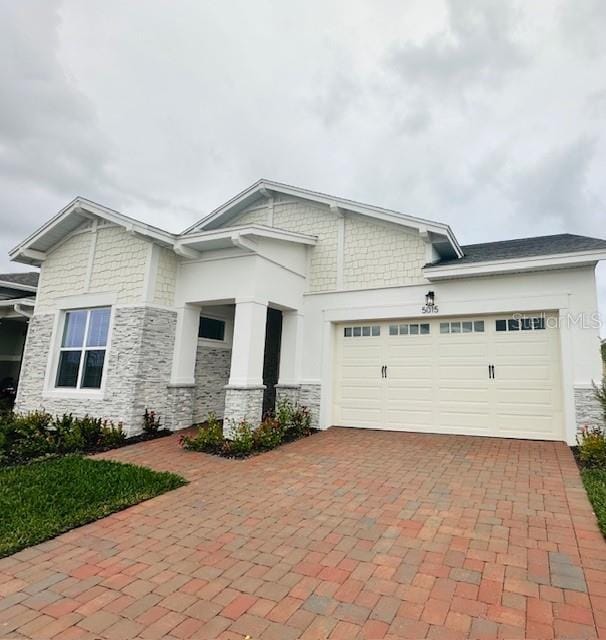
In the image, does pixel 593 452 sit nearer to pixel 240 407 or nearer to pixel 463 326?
pixel 463 326

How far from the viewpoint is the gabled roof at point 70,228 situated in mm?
8766

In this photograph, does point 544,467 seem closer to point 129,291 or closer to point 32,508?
point 32,508

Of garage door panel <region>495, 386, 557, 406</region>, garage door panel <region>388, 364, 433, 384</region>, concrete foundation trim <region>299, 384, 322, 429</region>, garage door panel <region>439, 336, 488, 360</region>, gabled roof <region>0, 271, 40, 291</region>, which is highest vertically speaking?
gabled roof <region>0, 271, 40, 291</region>

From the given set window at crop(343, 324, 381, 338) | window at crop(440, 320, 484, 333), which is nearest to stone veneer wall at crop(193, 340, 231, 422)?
window at crop(343, 324, 381, 338)

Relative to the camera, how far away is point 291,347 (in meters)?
9.90

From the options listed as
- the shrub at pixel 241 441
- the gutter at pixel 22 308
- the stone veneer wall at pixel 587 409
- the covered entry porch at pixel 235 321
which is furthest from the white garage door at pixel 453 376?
the gutter at pixel 22 308

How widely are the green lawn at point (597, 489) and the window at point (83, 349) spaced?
9.32 m

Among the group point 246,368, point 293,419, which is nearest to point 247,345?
point 246,368

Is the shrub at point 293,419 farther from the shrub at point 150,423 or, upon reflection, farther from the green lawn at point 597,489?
the green lawn at point 597,489

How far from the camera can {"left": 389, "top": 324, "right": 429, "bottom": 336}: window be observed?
9.02 metres

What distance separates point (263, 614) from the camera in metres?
2.59

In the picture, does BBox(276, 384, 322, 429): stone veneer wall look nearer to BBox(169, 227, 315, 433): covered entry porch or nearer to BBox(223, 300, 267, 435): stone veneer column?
BBox(169, 227, 315, 433): covered entry porch

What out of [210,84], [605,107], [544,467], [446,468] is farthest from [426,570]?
[210,84]

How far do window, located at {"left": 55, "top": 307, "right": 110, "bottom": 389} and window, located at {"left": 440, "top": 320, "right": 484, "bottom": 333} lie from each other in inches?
315
